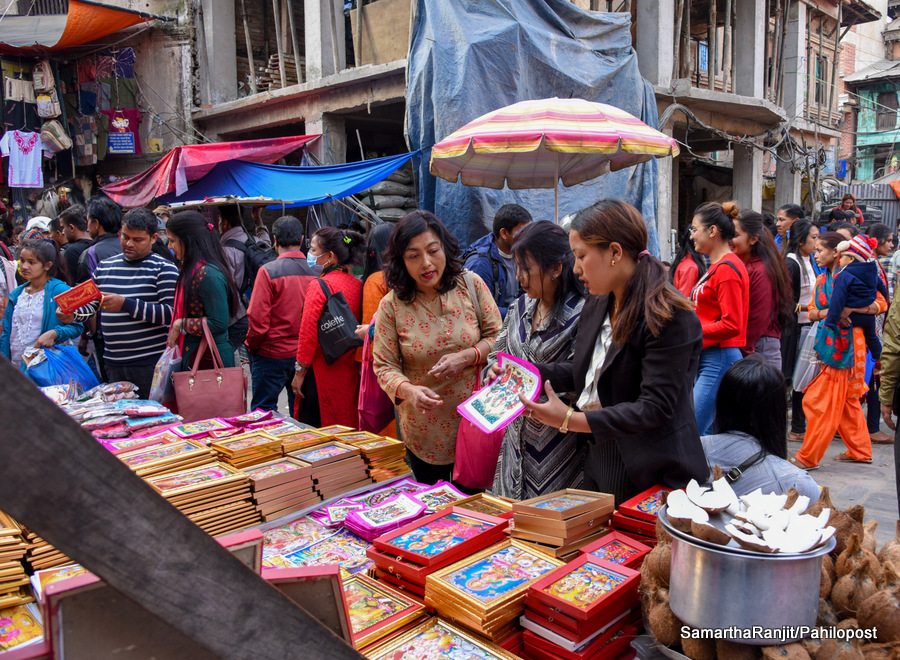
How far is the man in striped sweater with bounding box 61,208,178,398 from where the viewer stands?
4055mm

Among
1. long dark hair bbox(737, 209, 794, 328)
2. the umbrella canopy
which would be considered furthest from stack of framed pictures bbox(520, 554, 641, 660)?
long dark hair bbox(737, 209, 794, 328)

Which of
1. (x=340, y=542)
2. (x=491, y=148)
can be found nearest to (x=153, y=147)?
(x=491, y=148)

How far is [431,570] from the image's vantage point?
176 centimetres

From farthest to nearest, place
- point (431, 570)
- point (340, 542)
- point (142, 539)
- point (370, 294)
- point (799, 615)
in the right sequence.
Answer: point (370, 294) < point (340, 542) < point (431, 570) < point (799, 615) < point (142, 539)

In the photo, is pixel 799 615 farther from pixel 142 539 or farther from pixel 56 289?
pixel 56 289

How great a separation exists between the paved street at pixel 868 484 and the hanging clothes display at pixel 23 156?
1212 centimetres

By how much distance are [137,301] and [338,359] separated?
131 centimetres

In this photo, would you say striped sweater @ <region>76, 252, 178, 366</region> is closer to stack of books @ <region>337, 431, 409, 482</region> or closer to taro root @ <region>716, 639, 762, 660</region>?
stack of books @ <region>337, 431, 409, 482</region>

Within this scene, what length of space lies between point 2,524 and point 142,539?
1804 mm

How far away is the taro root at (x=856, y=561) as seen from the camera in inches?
55.2

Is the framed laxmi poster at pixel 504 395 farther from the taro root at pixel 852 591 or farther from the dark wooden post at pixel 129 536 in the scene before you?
the dark wooden post at pixel 129 536

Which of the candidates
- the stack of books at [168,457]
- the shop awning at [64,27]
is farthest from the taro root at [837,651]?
the shop awning at [64,27]

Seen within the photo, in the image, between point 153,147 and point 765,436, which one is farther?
point 153,147

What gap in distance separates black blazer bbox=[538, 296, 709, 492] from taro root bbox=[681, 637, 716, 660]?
0.77 m
